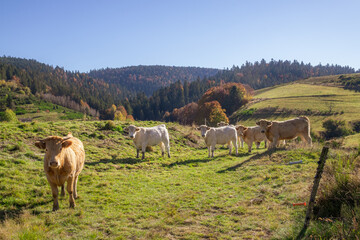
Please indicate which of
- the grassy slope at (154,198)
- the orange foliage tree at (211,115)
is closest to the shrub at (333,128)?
the orange foliage tree at (211,115)

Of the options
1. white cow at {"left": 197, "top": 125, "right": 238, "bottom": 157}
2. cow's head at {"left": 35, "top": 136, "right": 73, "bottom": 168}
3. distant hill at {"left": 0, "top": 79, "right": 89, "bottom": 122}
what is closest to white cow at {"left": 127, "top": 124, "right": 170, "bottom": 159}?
white cow at {"left": 197, "top": 125, "right": 238, "bottom": 157}

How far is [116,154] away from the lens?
16047mm

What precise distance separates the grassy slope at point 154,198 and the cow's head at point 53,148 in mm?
1604

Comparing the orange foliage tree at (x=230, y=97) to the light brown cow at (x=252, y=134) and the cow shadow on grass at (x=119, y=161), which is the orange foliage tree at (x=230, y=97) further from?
the cow shadow on grass at (x=119, y=161)

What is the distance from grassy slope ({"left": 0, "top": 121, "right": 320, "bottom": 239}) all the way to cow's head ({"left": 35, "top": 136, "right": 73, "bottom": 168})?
1604mm

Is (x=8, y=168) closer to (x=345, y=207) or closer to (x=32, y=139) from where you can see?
(x=32, y=139)

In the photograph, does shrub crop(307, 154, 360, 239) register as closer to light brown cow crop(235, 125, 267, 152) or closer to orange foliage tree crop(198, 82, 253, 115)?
light brown cow crop(235, 125, 267, 152)

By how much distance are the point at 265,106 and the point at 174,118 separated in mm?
49366

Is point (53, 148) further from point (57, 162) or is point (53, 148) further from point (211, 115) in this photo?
point (211, 115)

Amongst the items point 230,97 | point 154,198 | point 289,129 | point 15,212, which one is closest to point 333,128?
point 289,129

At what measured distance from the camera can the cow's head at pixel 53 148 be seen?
6.82 m

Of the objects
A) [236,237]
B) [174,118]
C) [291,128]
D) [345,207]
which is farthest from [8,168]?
[174,118]

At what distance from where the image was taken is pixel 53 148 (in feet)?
23.2

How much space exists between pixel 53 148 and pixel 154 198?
405 centimetres
